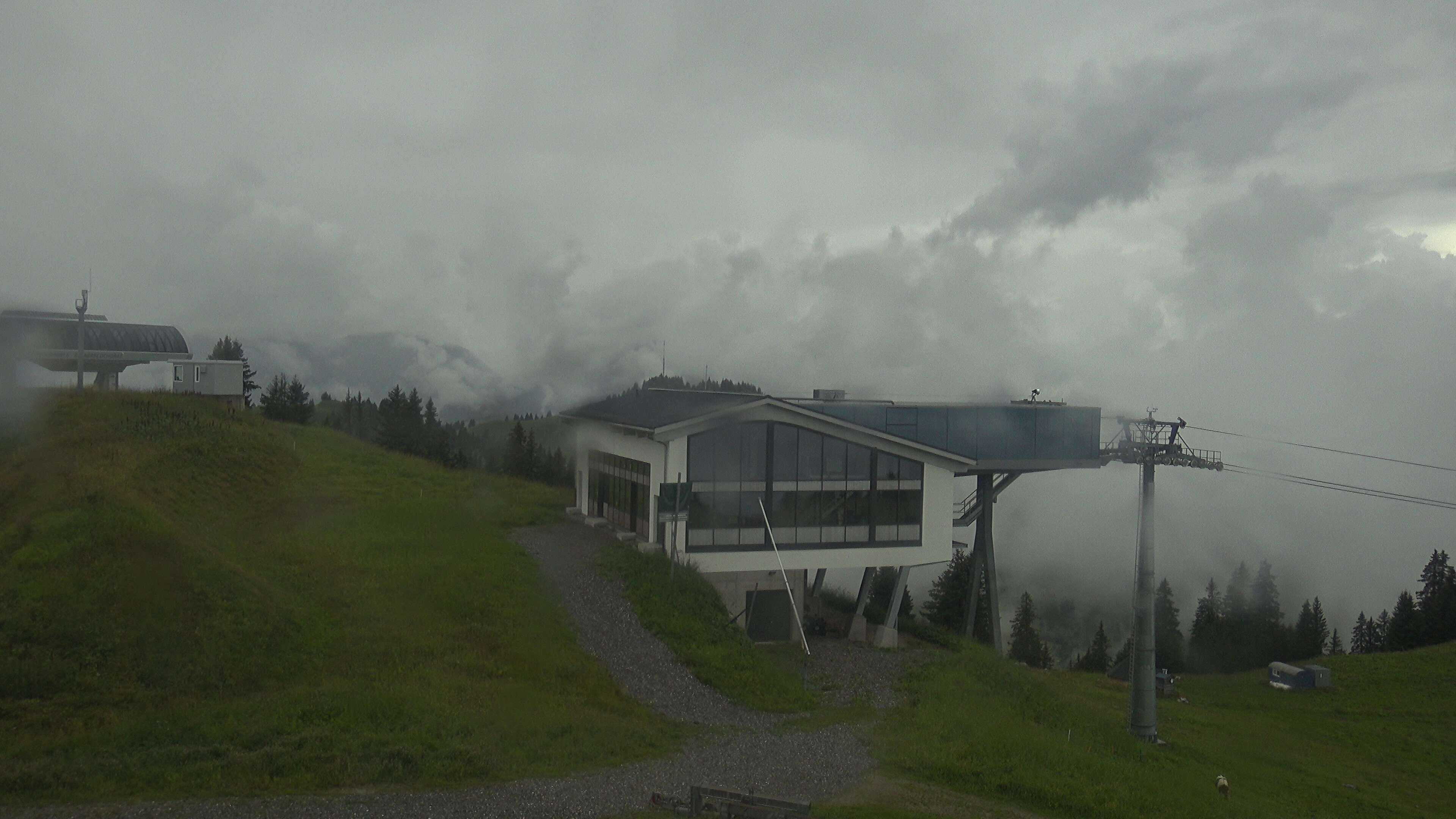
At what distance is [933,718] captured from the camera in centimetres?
1930

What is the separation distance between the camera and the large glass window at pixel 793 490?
25.9 m

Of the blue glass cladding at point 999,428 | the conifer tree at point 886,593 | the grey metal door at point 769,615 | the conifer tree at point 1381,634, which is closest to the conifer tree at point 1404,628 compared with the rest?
the conifer tree at point 1381,634

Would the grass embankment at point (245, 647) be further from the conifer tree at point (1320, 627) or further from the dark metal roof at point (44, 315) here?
the conifer tree at point (1320, 627)

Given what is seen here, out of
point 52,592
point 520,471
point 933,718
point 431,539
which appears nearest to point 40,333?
point 431,539

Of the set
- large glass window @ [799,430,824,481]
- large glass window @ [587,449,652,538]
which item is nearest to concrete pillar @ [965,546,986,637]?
large glass window @ [799,430,824,481]

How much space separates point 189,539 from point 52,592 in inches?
120

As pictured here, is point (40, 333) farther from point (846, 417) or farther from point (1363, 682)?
point (1363, 682)

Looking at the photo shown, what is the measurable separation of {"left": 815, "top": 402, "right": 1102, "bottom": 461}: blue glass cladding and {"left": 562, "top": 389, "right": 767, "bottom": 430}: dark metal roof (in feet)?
14.9

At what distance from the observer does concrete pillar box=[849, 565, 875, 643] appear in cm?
2995

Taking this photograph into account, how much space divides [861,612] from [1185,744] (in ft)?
34.3

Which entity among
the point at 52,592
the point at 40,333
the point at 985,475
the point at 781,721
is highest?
the point at 40,333

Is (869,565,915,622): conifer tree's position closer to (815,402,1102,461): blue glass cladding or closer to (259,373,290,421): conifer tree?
(815,402,1102,461): blue glass cladding

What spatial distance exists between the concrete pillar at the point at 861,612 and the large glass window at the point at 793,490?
2423mm

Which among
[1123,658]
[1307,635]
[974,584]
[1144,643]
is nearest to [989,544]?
[974,584]
